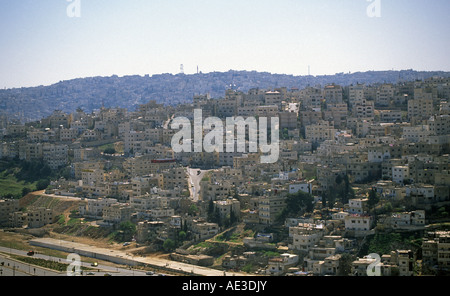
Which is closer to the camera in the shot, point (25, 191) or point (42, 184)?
point (25, 191)

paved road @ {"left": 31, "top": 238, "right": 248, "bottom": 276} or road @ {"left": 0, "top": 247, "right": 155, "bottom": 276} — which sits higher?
road @ {"left": 0, "top": 247, "right": 155, "bottom": 276}

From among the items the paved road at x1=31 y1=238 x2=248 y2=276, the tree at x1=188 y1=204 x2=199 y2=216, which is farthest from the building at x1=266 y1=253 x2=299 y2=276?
the tree at x1=188 y1=204 x2=199 y2=216

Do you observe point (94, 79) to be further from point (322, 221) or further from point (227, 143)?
point (322, 221)

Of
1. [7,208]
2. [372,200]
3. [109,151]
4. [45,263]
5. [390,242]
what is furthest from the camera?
[109,151]

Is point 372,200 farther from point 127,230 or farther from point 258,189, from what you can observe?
point 127,230

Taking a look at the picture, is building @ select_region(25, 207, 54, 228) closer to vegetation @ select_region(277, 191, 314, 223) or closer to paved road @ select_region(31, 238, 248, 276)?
paved road @ select_region(31, 238, 248, 276)

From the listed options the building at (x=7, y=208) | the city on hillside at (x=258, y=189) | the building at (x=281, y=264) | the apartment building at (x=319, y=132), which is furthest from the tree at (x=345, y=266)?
the apartment building at (x=319, y=132)

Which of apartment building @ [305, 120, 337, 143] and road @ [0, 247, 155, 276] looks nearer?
road @ [0, 247, 155, 276]

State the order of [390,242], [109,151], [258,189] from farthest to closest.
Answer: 1. [109,151]
2. [258,189]
3. [390,242]

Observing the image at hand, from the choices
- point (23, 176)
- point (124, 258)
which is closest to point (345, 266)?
point (124, 258)
